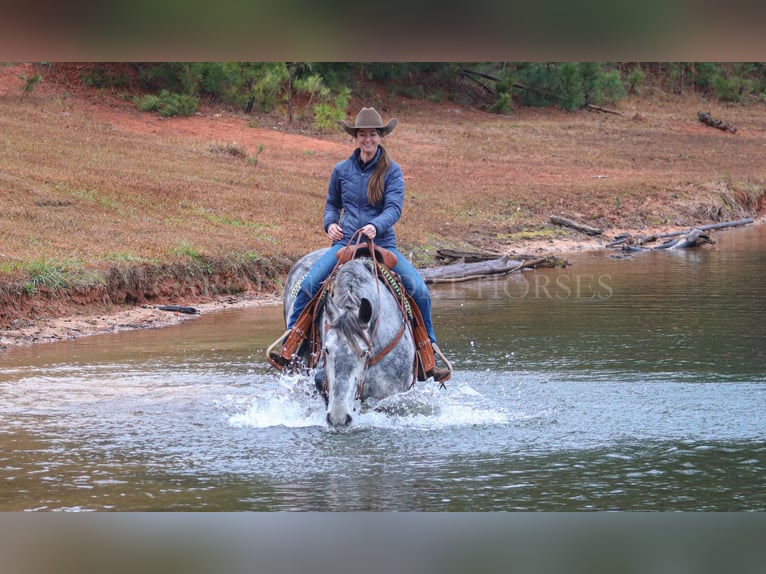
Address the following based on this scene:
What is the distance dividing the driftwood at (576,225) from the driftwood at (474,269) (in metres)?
4.69

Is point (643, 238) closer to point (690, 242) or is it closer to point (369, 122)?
point (690, 242)

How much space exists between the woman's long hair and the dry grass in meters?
6.83

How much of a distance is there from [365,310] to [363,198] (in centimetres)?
125

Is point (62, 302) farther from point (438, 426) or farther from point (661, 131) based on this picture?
point (661, 131)

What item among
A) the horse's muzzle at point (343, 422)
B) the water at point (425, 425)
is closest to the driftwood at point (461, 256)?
the water at point (425, 425)

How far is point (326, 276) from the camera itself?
885 centimetres

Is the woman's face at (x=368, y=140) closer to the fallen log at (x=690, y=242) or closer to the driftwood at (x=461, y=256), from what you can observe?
the driftwood at (x=461, y=256)

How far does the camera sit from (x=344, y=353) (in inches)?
314

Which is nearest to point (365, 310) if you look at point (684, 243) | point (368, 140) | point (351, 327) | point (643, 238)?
point (351, 327)

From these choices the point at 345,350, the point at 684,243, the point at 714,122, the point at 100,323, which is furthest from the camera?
the point at 714,122

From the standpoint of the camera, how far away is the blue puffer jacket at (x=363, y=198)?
8820 mm
